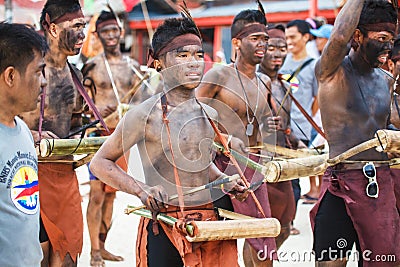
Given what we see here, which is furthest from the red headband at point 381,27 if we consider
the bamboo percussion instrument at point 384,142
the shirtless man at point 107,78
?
the shirtless man at point 107,78

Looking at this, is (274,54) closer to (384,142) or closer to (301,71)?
(301,71)

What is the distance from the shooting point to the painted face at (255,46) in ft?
17.9

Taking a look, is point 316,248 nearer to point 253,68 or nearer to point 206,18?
point 253,68

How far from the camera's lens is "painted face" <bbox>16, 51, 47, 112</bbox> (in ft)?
10.1

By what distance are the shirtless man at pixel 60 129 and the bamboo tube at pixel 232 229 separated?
5.64 ft

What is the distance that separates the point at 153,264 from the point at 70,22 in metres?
1.86

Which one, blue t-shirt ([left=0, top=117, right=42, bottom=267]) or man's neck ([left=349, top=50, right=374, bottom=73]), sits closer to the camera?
blue t-shirt ([left=0, top=117, right=42, bottom=267])

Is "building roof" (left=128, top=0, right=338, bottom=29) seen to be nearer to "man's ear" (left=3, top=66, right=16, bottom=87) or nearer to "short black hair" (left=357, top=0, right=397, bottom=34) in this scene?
"short black hair" (left=357, top=0, right=397, bottom=34)

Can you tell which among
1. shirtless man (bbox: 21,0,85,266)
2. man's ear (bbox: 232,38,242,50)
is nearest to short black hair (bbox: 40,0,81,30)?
shirtless man (bbox: 21,0,85,266)

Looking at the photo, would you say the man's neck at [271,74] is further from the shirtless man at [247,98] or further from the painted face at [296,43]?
the painted face at [296,43]

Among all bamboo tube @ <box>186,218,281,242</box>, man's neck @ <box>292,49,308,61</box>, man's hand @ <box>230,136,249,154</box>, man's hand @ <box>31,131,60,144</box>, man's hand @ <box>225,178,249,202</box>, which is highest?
man's neck @ <box>292,49,308,61</box>

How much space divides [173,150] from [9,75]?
37.7 inches

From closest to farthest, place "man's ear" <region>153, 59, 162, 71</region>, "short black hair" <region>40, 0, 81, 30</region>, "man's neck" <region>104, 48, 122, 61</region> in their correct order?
1. "man's ear" <region>153, 59, 162, 71</region>
2. "short black hair" <region>40, 0, 81, 30</region>
3. "man's neck" <region>104, 48, 122, 61</region>

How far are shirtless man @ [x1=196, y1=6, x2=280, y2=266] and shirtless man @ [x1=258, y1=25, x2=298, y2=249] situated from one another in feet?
1.32
